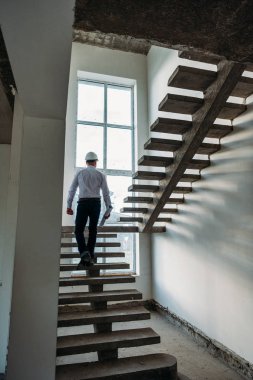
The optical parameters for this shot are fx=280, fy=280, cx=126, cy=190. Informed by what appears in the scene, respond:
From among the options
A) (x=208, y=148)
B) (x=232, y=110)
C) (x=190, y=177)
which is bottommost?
(x=190, y=177)

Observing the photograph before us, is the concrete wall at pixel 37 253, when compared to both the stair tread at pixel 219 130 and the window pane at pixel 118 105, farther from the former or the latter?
the window pane at pixel 118 105

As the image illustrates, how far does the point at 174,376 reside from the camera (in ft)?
8.56

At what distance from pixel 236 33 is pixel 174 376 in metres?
2.79

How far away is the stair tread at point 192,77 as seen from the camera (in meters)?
2.56

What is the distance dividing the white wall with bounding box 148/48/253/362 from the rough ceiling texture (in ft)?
5.89

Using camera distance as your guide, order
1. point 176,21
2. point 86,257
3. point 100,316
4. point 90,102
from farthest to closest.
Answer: point 90,102
point 86,257
point 100,316
point 176,21

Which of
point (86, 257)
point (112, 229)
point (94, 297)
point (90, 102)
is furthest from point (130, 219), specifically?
point (90, 102)

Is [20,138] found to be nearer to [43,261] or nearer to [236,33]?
[43,261]

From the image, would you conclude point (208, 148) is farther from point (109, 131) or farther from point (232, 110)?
point (109, 131)

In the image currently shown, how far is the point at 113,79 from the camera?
19.7 feet

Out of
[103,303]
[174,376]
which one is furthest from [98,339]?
[174,376]

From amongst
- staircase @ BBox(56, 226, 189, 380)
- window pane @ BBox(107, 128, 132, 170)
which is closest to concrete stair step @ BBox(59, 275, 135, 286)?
staircase @ BBox(56, 226, 189, 380)

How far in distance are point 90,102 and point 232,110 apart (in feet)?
11.9

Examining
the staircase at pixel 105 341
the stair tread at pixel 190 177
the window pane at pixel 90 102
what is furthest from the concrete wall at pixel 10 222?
the window pane at pixel 90 102
